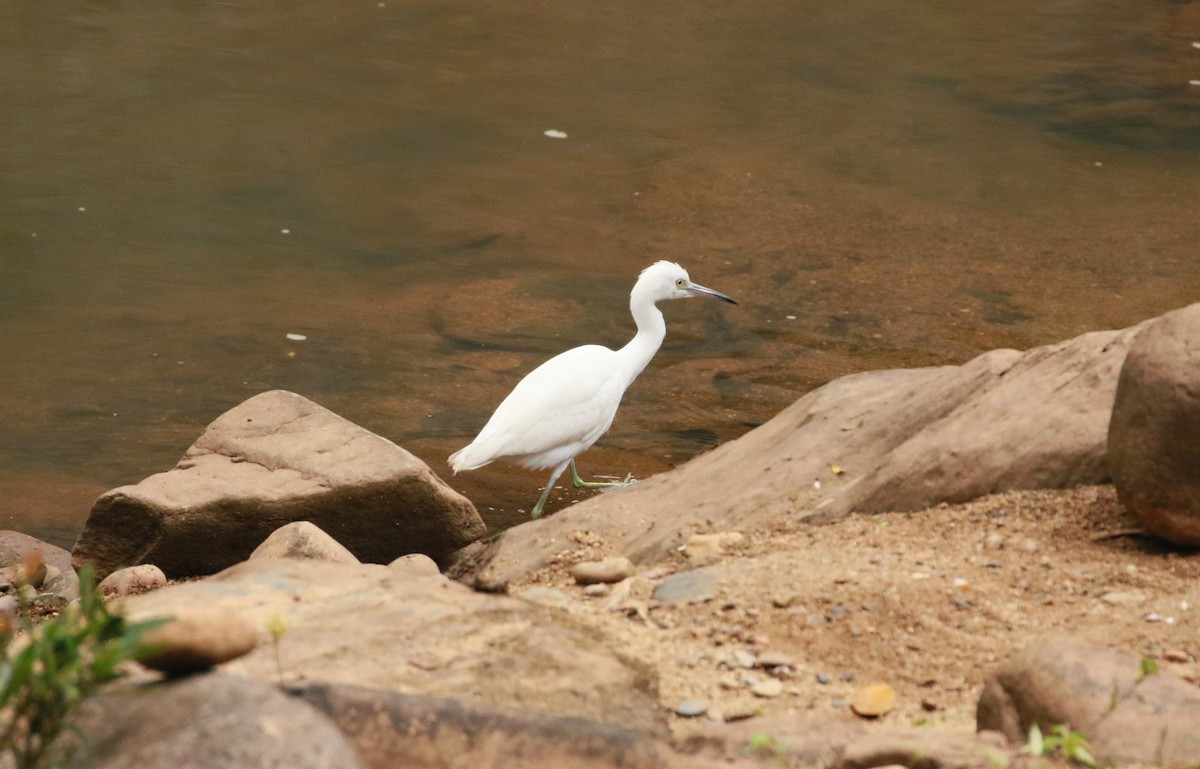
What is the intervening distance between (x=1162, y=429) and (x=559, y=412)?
128 inches

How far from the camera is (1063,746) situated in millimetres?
2582

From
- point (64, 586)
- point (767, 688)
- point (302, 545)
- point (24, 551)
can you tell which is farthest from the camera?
point (24, 551)

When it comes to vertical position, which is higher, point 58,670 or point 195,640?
point 58,670

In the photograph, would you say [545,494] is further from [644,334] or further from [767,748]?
[767,748]

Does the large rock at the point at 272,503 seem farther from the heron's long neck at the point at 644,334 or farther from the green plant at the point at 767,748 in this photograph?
the green plant at the point at 767,748

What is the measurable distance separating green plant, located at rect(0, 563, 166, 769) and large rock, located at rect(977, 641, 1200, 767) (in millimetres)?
1718

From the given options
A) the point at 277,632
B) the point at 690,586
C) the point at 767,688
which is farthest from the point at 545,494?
the point at 277,632

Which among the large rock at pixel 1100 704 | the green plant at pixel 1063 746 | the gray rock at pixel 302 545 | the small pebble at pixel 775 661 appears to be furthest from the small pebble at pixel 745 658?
the gray rock at pixel 302 545

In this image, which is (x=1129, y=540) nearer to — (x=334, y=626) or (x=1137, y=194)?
(x=334, y=626)

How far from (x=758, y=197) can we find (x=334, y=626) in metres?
8.78

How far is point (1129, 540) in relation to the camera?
4078 mm

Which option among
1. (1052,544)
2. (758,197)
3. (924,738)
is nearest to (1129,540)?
(1052,544)

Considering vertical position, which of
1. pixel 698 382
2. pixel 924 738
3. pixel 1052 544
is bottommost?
pixel 698 382

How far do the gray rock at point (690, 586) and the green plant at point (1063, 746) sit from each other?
145cm
